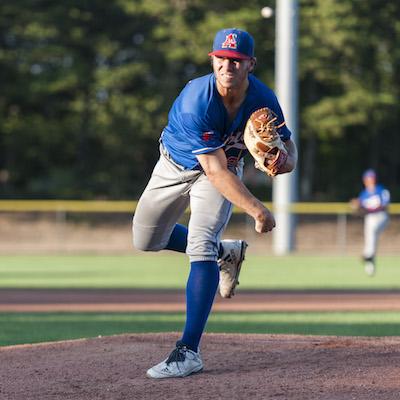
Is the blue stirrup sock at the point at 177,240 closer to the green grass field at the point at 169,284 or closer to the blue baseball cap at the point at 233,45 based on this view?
the blue baseball cap at the point at 233,45

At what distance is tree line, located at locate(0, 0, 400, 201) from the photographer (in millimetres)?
26688

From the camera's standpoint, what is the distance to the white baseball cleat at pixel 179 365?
436cm

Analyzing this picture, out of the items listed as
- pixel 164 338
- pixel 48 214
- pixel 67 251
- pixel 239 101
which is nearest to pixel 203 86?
pixel 239 101

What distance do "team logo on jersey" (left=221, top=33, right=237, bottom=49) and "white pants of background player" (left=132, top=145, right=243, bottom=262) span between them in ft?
2.39

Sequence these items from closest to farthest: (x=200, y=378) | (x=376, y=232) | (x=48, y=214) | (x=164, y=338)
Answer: (x=200, y=378) < (x=164, y=338) < (x=376, y=232) < (x=48, y=214)

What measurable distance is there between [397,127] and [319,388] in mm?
28455

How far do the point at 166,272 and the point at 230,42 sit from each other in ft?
34.4

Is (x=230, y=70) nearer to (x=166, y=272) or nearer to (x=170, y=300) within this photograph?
(x=170, y=300)

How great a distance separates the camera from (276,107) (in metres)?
4.62

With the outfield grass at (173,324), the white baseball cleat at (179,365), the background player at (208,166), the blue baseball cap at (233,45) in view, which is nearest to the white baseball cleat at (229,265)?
the background player at (208,166)

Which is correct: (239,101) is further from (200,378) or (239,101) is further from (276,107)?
(200,378)

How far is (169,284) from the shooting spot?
1215cm

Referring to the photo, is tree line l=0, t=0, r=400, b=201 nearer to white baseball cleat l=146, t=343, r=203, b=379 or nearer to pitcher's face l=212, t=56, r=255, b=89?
pitcher's face l=212, t=56, r=255, b=89

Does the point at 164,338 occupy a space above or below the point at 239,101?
below
